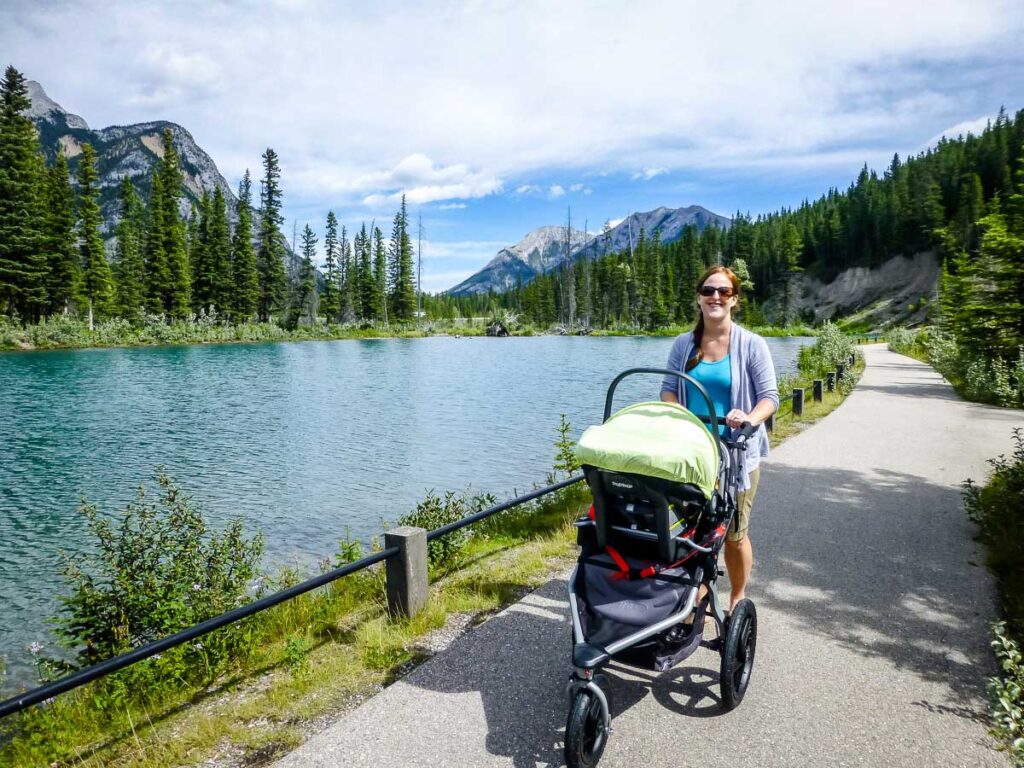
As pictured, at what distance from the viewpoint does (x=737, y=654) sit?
3719mm

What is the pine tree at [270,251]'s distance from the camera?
7656cm

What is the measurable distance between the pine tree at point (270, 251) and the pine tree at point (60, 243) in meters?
22.0

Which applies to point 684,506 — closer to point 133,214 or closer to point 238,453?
point 238,453

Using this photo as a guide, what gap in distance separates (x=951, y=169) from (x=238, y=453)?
401 feet

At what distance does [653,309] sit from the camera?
10925cm

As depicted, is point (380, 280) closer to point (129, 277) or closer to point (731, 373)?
point (129, 277)

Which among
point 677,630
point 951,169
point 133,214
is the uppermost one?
point 951,169

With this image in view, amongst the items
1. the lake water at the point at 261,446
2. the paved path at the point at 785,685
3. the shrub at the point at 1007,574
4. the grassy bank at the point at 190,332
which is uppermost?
the grassy bank at the point at 190,332

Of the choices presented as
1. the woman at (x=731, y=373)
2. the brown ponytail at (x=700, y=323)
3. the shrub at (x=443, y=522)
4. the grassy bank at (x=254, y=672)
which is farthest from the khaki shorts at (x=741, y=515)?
the shrub at (x=443, y=522)

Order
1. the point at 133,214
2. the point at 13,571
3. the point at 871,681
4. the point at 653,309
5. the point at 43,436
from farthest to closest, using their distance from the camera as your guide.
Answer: the point at 653,309
the point at 133,214
the point at 43,436
the point at 13,571
the point at 871,681

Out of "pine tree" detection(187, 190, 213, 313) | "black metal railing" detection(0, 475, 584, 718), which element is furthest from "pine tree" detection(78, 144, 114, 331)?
"black metal railing" detection(0, 475, 584, 718)

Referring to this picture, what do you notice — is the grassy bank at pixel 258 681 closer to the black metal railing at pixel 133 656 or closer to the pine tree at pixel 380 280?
the black metal railing at pixel 133 656

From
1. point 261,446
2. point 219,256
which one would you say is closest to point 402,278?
point 219,256

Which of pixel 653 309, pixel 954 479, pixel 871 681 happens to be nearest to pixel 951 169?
pixel 653 309
